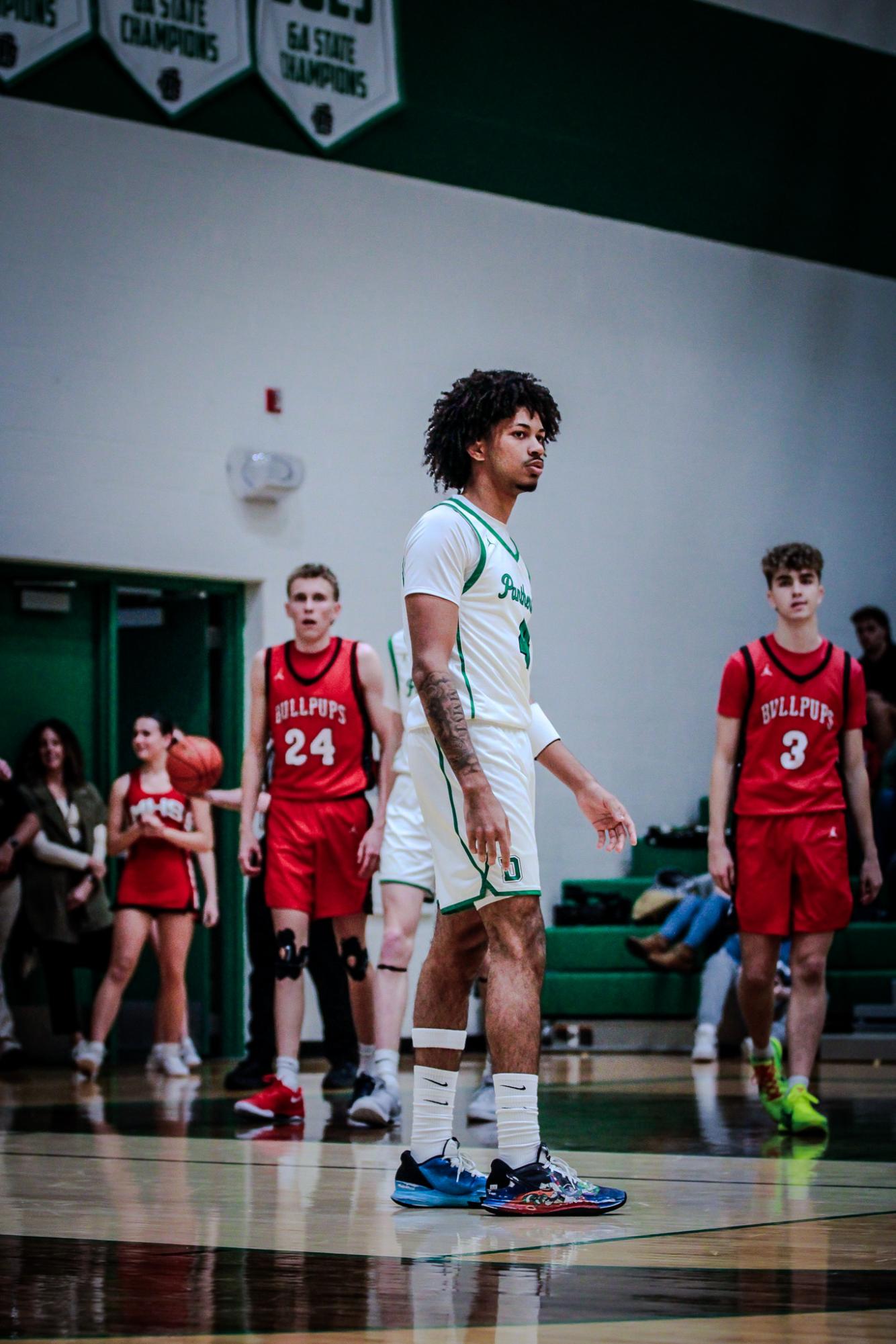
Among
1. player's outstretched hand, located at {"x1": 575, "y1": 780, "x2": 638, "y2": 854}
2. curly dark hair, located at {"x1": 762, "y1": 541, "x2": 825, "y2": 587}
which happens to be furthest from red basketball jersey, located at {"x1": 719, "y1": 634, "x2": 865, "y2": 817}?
player's outstretched hand, located at {"x1": 575, "y1": 780, "x2": 638, "y2": 854}

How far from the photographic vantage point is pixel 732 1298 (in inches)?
101

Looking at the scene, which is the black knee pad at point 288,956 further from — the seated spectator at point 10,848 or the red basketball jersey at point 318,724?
the seated spectator at point 10,848

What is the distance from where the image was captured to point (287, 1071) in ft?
19.2

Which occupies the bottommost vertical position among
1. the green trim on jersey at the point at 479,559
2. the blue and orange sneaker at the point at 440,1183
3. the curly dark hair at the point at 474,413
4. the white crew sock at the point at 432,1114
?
the blue and orange sneaker at the point at 440,1183

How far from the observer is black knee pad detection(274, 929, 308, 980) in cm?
590

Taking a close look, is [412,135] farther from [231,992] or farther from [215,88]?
[231,992]

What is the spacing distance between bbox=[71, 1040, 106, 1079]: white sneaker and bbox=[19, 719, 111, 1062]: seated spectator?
0.64m

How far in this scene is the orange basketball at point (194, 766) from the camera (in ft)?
26.1

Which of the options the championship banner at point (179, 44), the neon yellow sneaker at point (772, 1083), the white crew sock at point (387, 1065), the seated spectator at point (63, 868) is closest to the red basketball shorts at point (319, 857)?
the white crew sock at point (387, 1065)

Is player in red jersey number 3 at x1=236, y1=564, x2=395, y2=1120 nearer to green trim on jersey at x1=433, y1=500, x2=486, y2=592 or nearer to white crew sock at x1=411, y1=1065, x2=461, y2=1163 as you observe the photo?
white crew sock at x1=411, y1=1065, x2=461, y2=1163

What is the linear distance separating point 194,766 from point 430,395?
3.56 m

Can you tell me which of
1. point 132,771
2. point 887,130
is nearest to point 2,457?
point 132,771

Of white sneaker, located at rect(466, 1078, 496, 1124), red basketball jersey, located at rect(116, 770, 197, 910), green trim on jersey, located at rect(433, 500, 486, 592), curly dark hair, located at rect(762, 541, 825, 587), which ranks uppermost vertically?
curly dark hair, located at rect(762, 541, 825, 587)

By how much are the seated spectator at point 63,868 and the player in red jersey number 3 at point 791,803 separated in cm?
426
